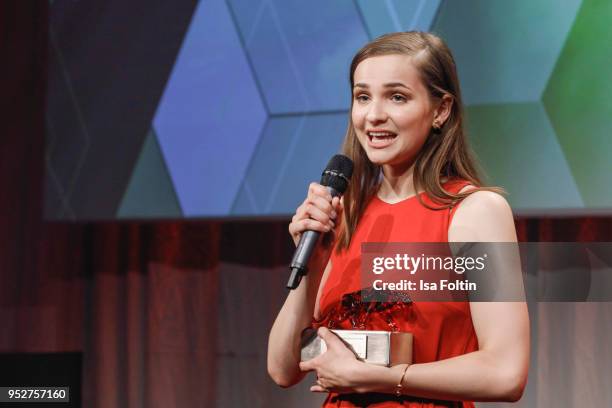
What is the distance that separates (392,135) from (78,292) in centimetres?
220

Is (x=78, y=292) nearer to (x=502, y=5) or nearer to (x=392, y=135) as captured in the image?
(x=502, y=5)

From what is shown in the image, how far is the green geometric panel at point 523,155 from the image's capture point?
2445 mm

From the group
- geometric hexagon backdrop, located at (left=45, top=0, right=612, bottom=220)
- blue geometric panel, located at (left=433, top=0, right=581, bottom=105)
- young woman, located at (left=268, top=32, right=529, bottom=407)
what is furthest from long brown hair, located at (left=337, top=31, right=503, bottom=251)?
blue geometric panel, located at (left=433, top=0, right=581, bottom=105)

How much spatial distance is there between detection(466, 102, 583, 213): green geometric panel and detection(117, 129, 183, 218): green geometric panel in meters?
1.10

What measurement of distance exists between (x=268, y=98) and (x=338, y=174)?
1470mm

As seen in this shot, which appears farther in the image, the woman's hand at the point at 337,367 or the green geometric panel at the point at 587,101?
the green geometric panel at the point at 587,101

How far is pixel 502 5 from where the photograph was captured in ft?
8.37

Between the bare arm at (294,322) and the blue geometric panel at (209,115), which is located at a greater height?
the blue geometric panel at (209,115)

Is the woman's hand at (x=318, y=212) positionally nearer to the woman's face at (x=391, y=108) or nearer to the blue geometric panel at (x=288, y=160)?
the woman's face at (x=391, y=108)

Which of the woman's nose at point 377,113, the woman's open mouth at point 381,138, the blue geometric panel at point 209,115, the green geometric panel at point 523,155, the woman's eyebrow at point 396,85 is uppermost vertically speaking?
the blue geometric panel at point 209,115

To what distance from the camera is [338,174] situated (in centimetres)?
143

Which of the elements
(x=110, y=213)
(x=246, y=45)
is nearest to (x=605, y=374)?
(x=246, y=45)

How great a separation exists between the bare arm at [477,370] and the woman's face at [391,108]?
23 cm

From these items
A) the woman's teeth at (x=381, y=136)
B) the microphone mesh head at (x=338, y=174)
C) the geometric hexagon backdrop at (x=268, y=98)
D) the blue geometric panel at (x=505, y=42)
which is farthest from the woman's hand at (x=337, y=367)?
the blue geometric panel at (x=505, y=42)
